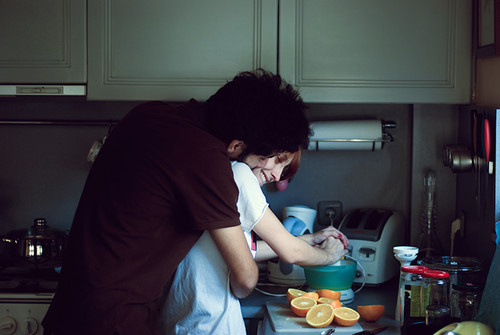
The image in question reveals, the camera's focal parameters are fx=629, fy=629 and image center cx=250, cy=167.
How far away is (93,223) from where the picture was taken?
4.73 feet

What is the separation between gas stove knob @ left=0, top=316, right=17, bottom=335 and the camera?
2.06 meters

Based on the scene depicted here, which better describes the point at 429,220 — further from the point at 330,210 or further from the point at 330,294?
the point at 330,294

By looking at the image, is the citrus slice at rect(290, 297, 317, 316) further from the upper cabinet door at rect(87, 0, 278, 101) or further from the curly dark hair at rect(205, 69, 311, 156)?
the upper cabinet door at rect(87, 0, 278, 101)

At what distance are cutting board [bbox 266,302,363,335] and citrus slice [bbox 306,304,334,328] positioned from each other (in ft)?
0.06

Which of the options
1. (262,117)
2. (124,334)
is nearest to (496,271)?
(262,117)

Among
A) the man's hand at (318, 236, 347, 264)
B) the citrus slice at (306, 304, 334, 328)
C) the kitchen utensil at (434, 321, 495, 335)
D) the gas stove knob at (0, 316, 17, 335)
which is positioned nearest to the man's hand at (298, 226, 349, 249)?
the man's hand at (318, 236, 347, 264)

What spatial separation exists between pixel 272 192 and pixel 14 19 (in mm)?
1136

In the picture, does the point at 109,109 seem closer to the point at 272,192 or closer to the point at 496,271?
the point at 272,192

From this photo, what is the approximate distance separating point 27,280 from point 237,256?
972 millimetres

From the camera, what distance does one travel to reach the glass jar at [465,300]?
5.36ft

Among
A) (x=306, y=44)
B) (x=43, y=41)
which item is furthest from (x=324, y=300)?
(x=43, y=41)

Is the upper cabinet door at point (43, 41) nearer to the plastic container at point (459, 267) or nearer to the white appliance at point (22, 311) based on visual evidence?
the white appliance at point (22, 311)

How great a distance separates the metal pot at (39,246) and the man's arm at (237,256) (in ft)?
3.01

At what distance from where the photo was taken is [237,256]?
1516 millimetres
